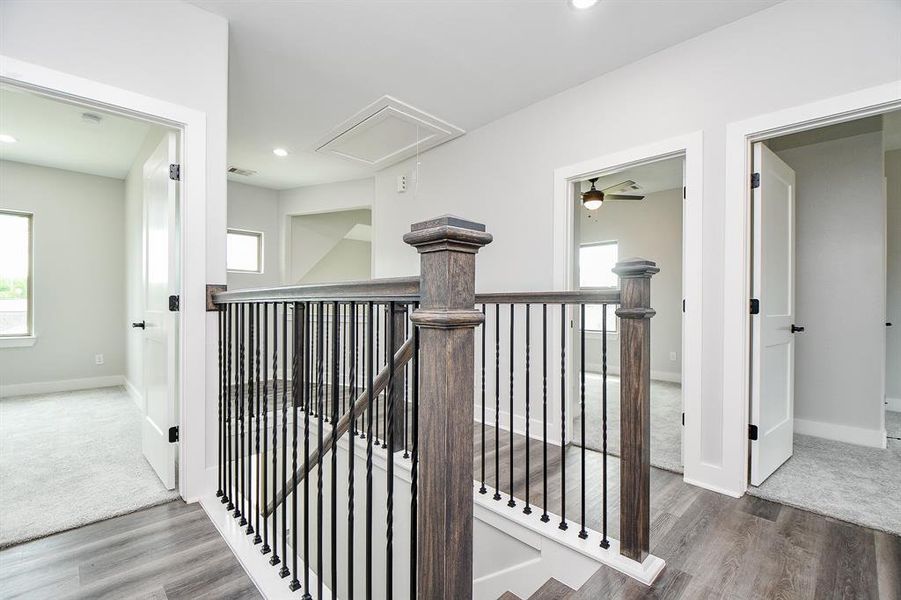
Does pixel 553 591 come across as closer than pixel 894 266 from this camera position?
Yes

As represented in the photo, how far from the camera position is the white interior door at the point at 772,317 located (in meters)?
2.23

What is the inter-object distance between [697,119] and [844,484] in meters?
2.18

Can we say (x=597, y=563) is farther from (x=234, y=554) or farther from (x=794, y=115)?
(x=794, y=115)

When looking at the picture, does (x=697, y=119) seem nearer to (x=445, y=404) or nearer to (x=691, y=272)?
(x=691, y=272)

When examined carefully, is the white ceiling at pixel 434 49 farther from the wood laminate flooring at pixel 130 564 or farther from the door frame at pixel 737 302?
the wood laminate flooring at pixel 130 564

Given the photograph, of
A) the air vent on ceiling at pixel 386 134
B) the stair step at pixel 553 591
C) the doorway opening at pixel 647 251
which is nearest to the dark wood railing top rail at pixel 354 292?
the stair step at pixel 553 591

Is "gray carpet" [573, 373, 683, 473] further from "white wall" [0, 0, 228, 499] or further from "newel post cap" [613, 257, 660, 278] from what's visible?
"white wall" [0, 0, 228, 499]

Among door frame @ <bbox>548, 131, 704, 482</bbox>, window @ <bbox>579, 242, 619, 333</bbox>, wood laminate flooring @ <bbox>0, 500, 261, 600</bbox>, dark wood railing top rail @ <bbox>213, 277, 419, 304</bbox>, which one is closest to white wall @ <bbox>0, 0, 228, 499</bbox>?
wood laminate flooring @ <bbox>0, 500, 261, 600</bbox>

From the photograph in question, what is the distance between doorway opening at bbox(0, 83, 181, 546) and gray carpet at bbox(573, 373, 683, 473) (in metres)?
2.52

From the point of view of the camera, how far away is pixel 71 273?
4598 millimetres

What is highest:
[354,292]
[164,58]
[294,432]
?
[164,58]

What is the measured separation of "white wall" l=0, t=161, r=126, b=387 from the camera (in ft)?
14.3

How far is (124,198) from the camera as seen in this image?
16.1 ft

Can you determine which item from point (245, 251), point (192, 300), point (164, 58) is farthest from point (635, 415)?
point (245, 251)
